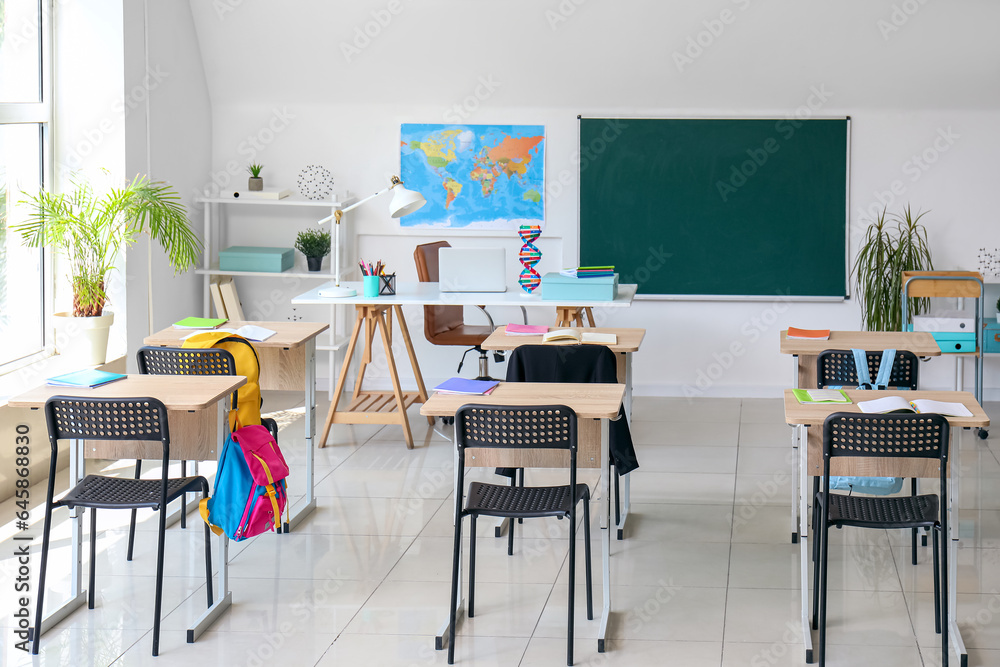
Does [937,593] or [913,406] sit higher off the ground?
[913,406]

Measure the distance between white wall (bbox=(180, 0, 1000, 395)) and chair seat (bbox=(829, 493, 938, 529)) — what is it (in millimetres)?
3971

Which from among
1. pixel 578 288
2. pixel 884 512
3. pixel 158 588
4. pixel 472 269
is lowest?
pixel 158 588

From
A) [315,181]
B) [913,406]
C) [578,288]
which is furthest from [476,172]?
[913,406]

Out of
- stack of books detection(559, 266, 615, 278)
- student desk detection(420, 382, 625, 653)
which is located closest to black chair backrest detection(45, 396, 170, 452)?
student desk detection(420, 382, 625, 653)

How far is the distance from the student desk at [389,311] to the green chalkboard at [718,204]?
124 centimetres

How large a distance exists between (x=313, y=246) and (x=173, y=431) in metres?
3.26

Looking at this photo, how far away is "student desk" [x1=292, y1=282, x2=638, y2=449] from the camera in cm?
589

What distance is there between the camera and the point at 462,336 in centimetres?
654

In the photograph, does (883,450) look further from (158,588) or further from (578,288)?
(578,288)

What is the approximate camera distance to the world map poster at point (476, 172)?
739cm

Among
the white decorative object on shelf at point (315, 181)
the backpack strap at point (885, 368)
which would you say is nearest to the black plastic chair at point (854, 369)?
the backpack strap at point (885, 368)

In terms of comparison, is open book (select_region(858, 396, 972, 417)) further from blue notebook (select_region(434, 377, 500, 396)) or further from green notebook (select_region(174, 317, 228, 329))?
green notebook (select_region(174, 317, 228, 329))

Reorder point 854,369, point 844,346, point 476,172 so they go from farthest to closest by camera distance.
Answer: point 476,172, point 844,346, point 854,369

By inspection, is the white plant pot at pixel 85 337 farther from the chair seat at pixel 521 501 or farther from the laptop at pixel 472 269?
the chair seat at pixel 521 501
